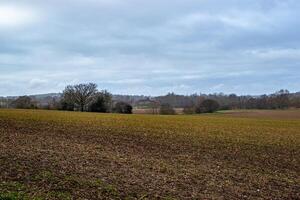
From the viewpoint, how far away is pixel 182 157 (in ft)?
67.8

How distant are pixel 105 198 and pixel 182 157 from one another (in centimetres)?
1020

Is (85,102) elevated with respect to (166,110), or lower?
elevated

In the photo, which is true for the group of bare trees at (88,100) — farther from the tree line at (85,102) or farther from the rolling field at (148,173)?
the rolling field at (148,173)

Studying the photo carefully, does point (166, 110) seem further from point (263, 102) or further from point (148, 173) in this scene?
point (148, 173)

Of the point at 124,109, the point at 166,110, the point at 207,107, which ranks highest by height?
the point at 207,107

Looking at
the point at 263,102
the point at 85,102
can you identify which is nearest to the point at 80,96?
the point at 85,102

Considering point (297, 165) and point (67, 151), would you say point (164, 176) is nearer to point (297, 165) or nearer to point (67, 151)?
point (67, 151)

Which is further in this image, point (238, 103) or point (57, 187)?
point (238, 103)

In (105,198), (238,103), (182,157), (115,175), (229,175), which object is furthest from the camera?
(238,103)

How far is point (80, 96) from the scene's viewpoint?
348 feet

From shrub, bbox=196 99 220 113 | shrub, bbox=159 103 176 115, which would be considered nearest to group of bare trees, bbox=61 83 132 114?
shrub, bbox=159 103 176 115

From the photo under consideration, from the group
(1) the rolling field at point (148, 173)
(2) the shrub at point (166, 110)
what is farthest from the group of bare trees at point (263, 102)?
(1) the rolling field at point (148, 173)

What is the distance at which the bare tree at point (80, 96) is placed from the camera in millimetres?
105375

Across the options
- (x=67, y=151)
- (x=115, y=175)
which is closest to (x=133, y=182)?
(x=115, y=175)
